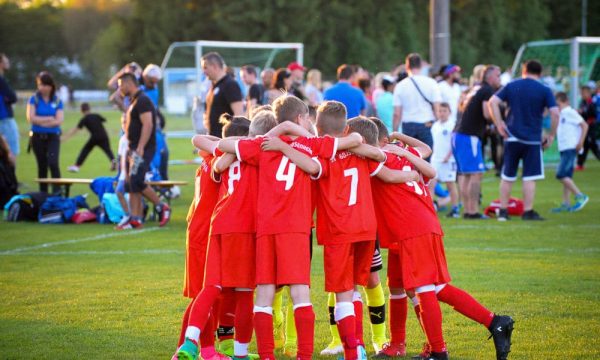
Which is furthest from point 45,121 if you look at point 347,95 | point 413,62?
point 413,62

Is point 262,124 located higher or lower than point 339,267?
higher

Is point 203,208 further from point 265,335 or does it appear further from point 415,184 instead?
point 415,184

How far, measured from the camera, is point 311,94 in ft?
68.0

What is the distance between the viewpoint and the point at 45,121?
15648 mm

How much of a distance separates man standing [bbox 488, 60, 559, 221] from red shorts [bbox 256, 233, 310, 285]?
25.3ft

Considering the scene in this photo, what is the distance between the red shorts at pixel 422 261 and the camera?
5.99 m

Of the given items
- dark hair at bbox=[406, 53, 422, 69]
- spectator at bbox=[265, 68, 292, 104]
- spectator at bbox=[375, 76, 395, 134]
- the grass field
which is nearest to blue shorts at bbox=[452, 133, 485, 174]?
the grass field

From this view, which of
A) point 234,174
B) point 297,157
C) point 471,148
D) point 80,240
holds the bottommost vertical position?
point 80,240

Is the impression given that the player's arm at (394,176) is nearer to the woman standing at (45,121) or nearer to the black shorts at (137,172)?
the black shorts at (137,172)

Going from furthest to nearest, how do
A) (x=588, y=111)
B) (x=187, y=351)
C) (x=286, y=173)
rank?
1. (x=588, y=111)
2. (x=286, y=173)
3. (x=187, y=351)

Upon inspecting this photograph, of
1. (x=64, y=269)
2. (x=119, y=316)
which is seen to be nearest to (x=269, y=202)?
(x=119, y=316)

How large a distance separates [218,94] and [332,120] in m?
5.78

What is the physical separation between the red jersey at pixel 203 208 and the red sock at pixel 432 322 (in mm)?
1541

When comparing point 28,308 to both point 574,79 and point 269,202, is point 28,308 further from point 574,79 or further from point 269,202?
point 574,79
